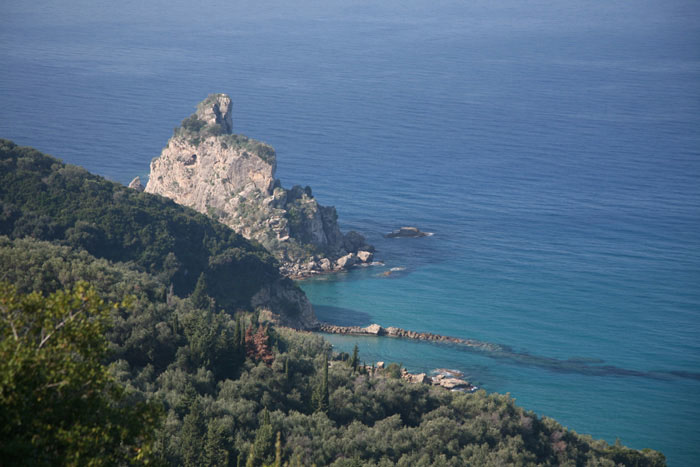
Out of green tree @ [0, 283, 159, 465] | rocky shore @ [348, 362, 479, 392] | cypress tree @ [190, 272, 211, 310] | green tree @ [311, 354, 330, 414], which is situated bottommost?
rocky shore @ [348, 362, 479, 392]

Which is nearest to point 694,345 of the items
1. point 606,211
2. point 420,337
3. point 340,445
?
point 420,337

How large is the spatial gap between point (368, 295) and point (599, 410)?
35.0 m

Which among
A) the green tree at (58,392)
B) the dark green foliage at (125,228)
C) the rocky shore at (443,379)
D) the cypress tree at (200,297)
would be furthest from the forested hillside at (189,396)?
the rocky shore at (443,379)

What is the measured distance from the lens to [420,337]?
3578 inches

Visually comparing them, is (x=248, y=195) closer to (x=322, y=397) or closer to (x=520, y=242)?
(x=520, y=242)

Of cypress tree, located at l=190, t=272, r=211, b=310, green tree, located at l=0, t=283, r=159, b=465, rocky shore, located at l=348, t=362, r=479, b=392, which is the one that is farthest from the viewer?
cypress tree, located at l=190, t=272, r=211, b=310

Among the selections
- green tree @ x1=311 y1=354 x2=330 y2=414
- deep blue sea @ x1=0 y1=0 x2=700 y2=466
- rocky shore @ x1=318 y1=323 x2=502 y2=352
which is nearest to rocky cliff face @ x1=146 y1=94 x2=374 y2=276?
deep blue sea @ x1=0 y1=0 x2=700 y2=466

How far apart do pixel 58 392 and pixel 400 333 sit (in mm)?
72419

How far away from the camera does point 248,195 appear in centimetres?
11862

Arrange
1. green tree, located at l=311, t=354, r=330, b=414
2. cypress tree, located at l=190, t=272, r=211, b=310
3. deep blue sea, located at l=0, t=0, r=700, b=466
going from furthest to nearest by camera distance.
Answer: deep blue sea, located at l=0, t=0, r=700, b=466 < cypress tree, located at l=190, t=272, r=211, b=310 < green tree, located at l=311, t=354, r=330, b=414

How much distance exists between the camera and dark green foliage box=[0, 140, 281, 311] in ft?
262

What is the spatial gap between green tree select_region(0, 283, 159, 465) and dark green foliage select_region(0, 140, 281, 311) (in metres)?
57.0

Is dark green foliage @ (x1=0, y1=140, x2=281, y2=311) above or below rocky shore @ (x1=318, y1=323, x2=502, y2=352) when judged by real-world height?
above

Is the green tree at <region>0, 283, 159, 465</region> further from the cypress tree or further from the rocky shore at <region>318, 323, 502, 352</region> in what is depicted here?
the rocky shore at <region>318, 323, 502, 352</region>
